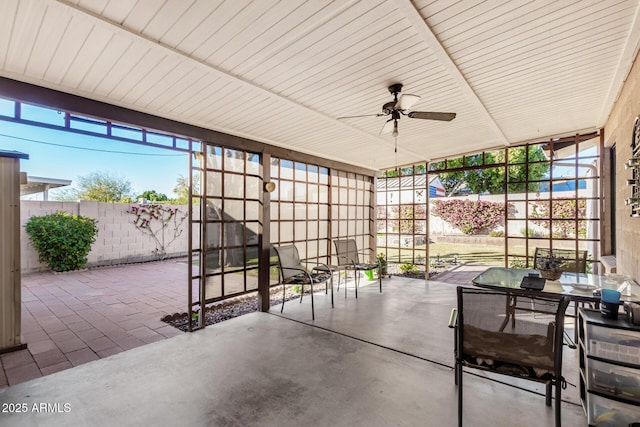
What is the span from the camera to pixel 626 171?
2.80 metres

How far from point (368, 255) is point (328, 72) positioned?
201 inches

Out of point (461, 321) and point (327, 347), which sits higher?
point (461, 321)

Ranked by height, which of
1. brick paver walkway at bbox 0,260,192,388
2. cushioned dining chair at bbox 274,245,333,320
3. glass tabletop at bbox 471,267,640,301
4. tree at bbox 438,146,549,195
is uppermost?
tree at bbox 438,146,549,195

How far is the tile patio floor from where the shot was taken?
2.72 m

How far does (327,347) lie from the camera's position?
2.93m

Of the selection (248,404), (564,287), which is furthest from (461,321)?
(248,404)

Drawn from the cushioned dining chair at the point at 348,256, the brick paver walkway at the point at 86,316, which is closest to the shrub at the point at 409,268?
the cushioned dining chair at the point at 348,256

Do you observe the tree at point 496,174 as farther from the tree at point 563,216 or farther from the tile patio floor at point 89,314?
the tile patio floor at point 89,314

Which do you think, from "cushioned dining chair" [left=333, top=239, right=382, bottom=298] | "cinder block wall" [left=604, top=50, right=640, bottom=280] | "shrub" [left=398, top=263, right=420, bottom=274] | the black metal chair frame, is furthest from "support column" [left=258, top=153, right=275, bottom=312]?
"cinder block wall" [left=604, top=50, right=640, bottom=280]

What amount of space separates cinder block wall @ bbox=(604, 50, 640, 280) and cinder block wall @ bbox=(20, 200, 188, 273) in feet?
32.6

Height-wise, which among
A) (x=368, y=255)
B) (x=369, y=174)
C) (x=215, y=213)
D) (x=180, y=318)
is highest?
(x=369, y=174)

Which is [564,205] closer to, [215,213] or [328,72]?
[328,72]

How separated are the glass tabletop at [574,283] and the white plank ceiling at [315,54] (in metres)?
1.81

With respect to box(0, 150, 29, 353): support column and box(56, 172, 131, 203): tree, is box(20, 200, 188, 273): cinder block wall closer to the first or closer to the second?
box(0, 150, 29, 353): support column
